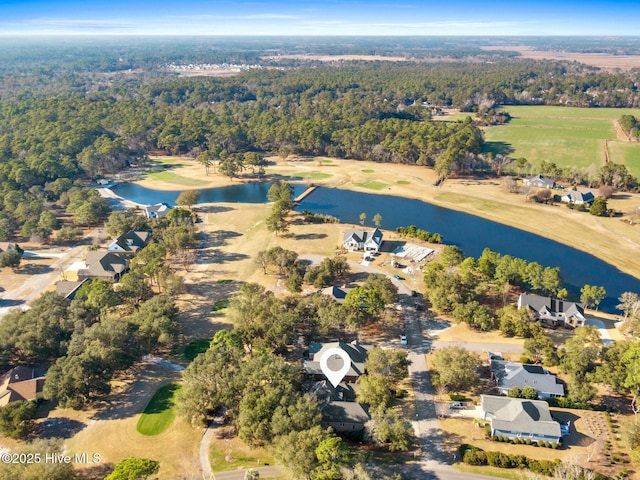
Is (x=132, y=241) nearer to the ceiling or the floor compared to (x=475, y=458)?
nearer to the ceiling

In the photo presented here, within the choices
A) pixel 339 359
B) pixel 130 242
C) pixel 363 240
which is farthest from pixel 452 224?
pixel 130 242

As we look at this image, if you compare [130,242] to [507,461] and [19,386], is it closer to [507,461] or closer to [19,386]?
[19,386]

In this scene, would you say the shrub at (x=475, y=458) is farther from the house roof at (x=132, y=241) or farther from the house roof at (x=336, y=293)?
the house roof at (x=132, y=241)

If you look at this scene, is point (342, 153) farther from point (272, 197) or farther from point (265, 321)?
point (265, 321)

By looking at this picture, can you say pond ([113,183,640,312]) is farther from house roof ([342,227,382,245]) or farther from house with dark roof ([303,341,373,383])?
house with dark roof ([303,341,373,383])

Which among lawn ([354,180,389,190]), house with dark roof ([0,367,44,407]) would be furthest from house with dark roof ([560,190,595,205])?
house with dark roof ([0,367,44,407])

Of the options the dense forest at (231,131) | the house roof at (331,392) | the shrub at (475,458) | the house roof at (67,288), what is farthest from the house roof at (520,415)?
the dense forest at (231,131)
